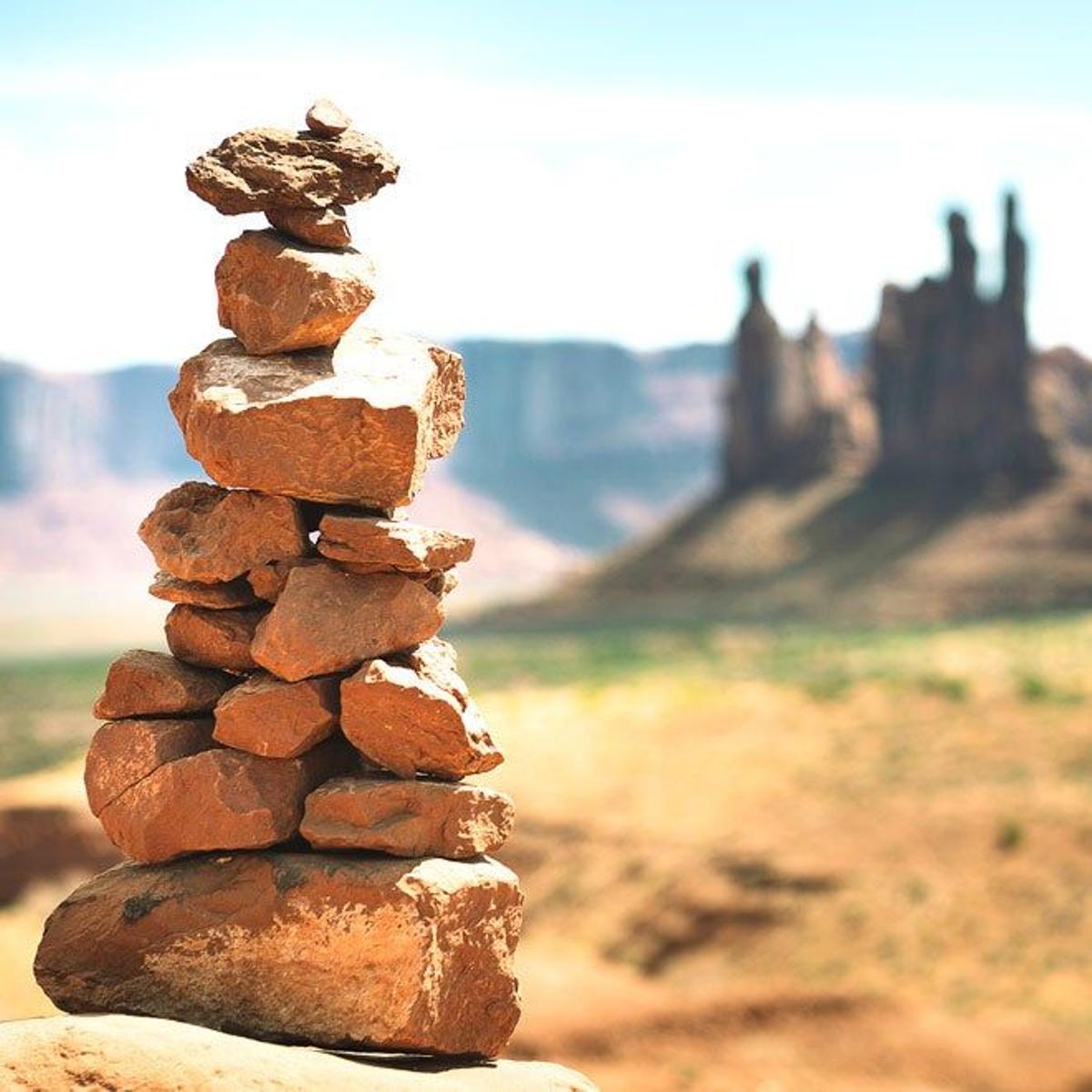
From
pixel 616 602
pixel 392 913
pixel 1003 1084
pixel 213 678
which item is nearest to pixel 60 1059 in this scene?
pixel 392 913

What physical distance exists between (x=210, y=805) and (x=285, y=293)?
2.59 m

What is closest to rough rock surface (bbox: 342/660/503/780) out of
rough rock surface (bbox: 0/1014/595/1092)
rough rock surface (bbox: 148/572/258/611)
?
rough rock surface (bbox: 148/572/258/611)

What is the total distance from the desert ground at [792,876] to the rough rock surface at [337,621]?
18.6 m

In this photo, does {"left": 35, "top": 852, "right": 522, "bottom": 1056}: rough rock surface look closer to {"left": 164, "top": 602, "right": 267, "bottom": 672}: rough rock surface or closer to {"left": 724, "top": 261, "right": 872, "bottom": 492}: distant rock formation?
{"left": 164, "top": 602, "right": 267, "bottom": 672}: rough rock surface

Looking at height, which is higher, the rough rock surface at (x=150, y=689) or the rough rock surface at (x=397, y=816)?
the rough rock surface at (x=150, y=689)

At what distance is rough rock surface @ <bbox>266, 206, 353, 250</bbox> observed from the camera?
10.6 meters

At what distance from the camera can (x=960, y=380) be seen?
126875 mm

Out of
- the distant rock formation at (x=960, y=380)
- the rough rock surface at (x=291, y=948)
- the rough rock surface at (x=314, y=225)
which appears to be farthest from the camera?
the distant rock formation at (x=960, y=380)

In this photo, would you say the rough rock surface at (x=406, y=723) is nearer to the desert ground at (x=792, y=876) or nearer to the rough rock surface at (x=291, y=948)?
the rough rock surface at (x=291, y=948)

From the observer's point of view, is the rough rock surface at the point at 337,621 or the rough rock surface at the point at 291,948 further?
the rough rock surface at the point at 337,621

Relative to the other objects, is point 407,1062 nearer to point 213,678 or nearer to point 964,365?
point 213,678

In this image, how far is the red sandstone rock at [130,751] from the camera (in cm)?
1030

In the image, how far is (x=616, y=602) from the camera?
422ft

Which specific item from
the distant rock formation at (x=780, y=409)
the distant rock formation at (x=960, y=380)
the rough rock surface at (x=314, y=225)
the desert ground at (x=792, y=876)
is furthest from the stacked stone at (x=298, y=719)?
the distant rock formation at (x=780, y=409)
